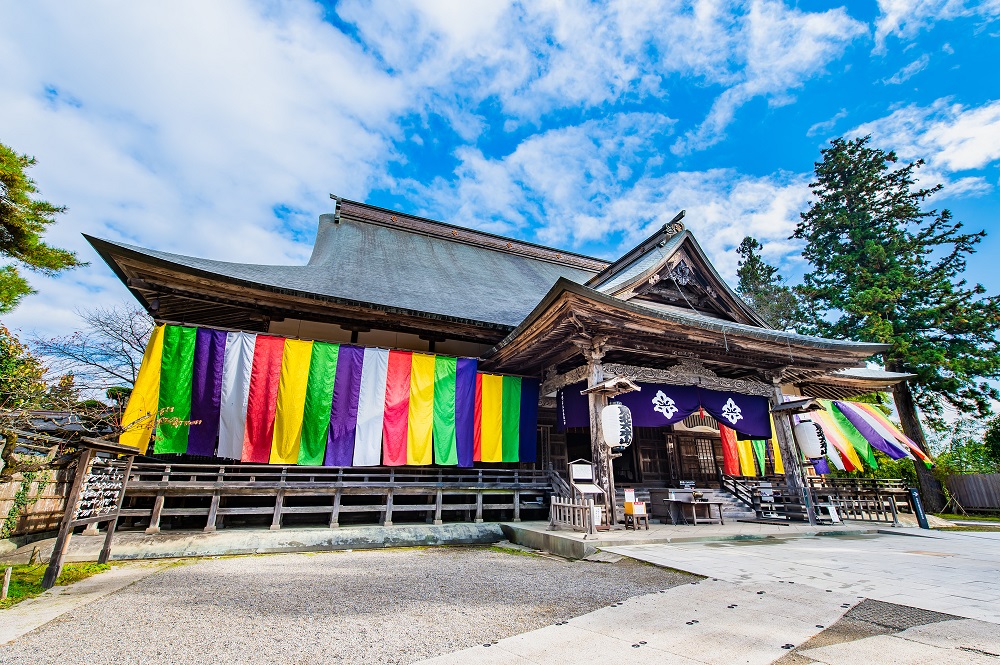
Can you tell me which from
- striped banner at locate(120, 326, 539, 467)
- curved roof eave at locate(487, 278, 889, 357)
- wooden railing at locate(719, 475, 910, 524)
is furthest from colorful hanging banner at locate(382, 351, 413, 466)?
wooden railing at locate(719, 475, 910, 524)

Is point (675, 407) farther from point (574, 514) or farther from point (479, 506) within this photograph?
point (479, 506)

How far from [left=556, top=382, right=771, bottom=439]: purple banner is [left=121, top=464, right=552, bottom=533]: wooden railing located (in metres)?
1.85

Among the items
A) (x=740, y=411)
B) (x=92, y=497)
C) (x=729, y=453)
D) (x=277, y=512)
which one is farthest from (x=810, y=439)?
(x=92, y=497)

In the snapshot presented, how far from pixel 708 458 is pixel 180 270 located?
14.8 meters

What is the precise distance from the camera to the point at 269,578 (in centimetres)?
528

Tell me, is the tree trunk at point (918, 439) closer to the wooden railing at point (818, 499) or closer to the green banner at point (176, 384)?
the wooden railing at point (818, 499)

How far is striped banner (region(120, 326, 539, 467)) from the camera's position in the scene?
317 inches

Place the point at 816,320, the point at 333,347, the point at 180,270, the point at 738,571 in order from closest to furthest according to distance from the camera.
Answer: the point at 738,571, the point at 180,270, the point at 333,347, the point at 816,320

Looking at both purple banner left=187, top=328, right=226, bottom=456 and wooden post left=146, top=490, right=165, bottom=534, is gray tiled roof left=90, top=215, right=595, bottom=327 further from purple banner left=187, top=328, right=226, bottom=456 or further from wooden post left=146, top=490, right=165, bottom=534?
wooden post left=146, top=490, right=165, bottom=534

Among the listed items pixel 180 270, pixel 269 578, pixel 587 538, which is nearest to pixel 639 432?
pixel 587 538

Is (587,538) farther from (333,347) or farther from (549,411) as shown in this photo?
(333,347)

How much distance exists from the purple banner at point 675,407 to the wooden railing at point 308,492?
1846mm

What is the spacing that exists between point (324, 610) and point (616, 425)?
5.67 m

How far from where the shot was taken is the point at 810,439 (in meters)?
9.95
